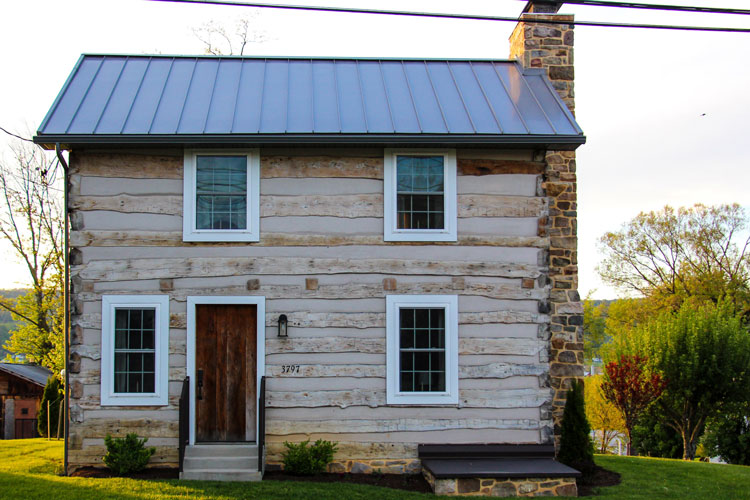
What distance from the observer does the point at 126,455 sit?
846cm

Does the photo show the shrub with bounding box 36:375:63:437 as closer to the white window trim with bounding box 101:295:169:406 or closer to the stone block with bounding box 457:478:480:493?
the white window trim with bounding box 101:295:169:406

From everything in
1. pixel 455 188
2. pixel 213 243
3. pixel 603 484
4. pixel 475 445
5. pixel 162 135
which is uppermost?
pixel 162 135

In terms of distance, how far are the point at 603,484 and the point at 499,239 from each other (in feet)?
12.7

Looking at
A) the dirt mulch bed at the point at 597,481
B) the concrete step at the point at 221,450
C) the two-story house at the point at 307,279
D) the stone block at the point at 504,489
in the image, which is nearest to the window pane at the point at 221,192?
the two-story house at the point at 307,279

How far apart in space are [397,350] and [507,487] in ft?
7.64

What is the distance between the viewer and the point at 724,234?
35438mm

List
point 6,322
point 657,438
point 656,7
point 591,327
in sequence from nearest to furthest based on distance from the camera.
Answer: point 656,7, point 657,438, point 6,322, point 591,327

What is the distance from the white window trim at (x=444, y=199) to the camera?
910 centimetres

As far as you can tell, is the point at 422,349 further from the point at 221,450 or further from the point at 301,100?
the point at 301,100

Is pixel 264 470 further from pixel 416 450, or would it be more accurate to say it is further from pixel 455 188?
pixel 455 188

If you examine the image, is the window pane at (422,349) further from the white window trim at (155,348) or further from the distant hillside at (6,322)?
the distant hillside at (6,322)

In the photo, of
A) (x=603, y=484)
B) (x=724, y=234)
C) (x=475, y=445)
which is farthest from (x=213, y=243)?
(x=724, y=234)

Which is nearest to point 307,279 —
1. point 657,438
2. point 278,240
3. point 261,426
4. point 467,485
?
point 278,240

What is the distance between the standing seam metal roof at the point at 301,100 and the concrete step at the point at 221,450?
170 inches
